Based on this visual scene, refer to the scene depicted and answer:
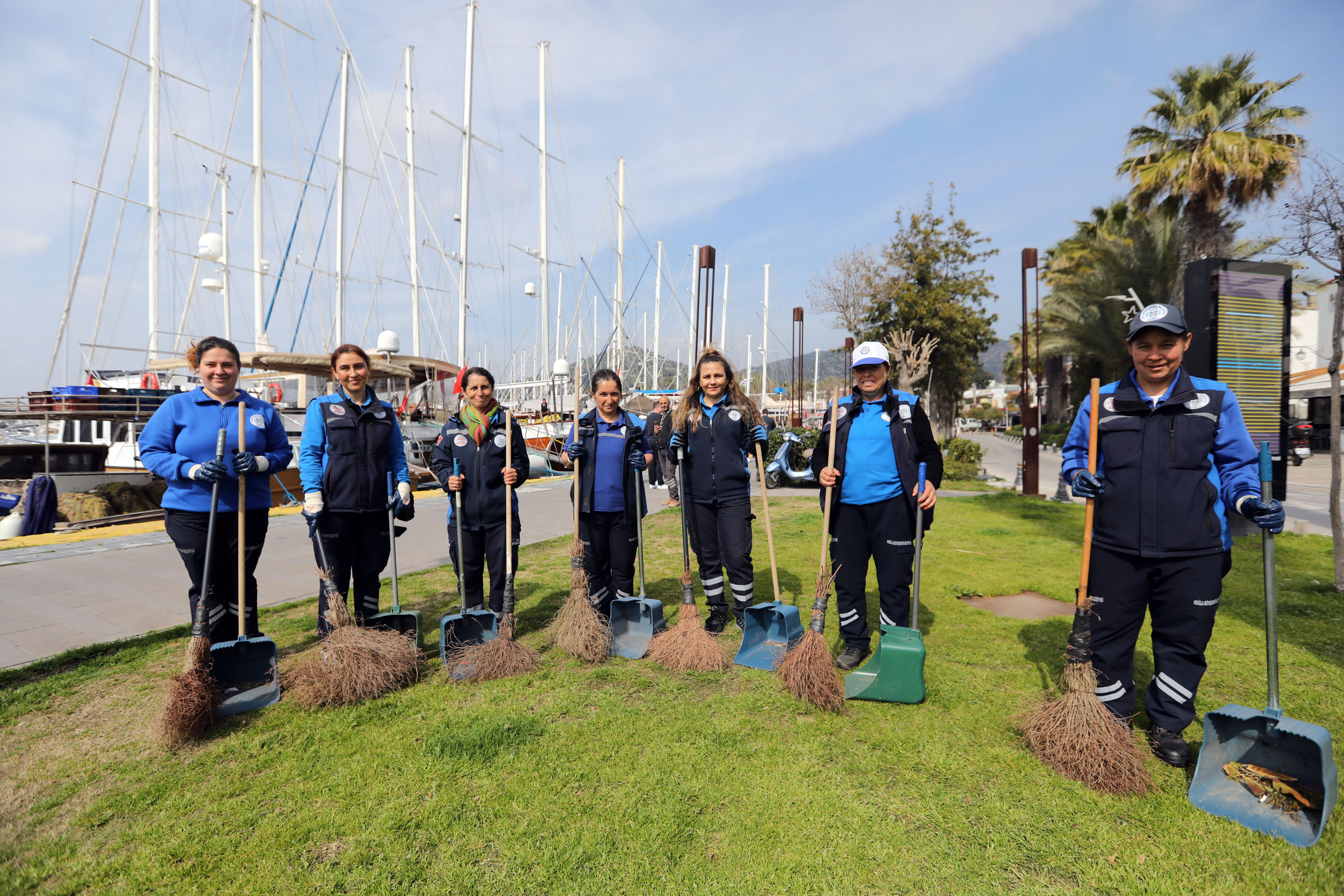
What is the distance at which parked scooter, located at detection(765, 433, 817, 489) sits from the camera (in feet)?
53.3

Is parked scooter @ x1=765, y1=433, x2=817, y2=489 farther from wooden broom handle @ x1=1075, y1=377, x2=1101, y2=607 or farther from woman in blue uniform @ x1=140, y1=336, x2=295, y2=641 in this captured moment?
woman in blue uniform @ x1=140, y1=336, x2=295, y2=641

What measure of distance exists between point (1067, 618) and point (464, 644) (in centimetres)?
476

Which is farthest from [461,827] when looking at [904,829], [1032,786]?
[1032,786]

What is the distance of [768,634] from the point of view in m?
4.30

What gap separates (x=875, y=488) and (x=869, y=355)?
2.80ft

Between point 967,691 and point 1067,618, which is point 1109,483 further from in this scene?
point 1067,618

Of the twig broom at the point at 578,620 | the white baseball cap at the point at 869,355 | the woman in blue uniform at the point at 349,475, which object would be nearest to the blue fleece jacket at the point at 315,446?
the woman in blue uniform at the point at 349,475

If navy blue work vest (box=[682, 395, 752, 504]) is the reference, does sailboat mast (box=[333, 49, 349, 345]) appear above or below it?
above

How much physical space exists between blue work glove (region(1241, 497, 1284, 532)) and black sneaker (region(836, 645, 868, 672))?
2242 millimetres

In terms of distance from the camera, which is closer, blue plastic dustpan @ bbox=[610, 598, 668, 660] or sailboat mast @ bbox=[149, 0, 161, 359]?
blue plastic dustpan @ bbox=[610, 598, 668, 660]

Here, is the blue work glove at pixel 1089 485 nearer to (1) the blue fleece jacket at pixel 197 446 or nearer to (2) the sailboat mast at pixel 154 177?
(1) the blue fleece jacket at pixel 197 446

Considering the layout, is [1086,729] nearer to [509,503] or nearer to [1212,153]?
[509,503]

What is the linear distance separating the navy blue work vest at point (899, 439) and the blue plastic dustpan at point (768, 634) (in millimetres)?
718

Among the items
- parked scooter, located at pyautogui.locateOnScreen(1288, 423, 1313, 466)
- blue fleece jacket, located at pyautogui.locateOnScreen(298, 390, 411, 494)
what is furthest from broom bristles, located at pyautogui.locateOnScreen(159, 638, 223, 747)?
parked scooter, located at pyautogui.locateOnScreen(1288, 423, 1313, 466)
